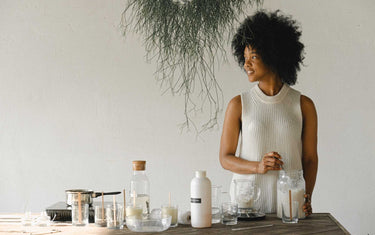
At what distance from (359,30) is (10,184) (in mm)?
3482

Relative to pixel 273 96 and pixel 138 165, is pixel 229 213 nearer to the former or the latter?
pixel 138 165

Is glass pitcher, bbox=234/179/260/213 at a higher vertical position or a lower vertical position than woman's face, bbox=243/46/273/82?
lower

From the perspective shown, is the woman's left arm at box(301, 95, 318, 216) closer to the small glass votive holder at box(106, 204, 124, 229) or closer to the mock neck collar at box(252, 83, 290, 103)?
the mock neck collar at box(252, 83, 290, 103)

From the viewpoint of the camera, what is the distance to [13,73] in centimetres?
469

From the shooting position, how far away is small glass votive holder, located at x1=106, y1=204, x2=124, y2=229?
83.0 inches

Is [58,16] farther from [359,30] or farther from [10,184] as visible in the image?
[359,30]

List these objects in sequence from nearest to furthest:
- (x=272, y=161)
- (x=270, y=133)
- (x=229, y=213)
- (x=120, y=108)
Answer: (x=229, y=213) < (x=272, y=161) < (x=270, y=133) < (x=120, y=108)

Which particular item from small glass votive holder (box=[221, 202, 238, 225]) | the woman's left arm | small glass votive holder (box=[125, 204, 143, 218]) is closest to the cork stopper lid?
small glass votive holder (box=[125, 204, 143, 218])

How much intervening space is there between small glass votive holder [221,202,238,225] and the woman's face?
2.54 ft

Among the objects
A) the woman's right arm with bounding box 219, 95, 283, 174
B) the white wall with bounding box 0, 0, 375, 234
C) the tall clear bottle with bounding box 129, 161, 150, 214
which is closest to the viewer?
the tall clear bottle with bounding box 129, 161, 150, 214

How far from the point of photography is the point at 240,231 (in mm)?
2012

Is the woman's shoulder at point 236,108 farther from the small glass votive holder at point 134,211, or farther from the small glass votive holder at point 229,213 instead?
the small glass votive holder at point 134,211

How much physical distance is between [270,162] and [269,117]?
1.08ft

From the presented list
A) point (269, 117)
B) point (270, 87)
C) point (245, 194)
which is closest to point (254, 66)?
point (270, 87)
